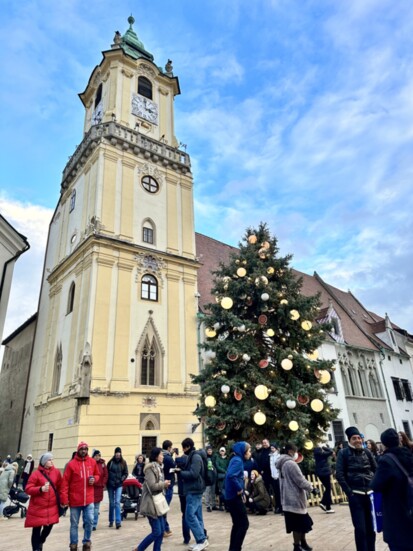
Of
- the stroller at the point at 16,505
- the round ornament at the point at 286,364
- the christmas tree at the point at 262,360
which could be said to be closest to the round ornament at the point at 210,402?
the christmas tree at the point at 262,360

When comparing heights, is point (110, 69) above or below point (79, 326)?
above

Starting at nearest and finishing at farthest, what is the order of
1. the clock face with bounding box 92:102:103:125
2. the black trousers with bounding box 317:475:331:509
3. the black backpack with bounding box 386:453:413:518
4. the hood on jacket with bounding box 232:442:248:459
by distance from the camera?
the black backpack with bounding box 386:453:413:518 → the hood on jacket with bounding box 232:442:248:459 → the black trousers with bounding box 317:475:331:509 → the clock face with bounding box 92:102:103:125

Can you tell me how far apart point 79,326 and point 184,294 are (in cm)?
640

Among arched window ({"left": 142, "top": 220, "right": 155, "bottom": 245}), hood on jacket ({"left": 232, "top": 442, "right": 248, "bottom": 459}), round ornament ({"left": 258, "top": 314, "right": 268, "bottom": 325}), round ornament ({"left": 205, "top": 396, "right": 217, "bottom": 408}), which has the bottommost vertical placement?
hood on jacket ({"left": 232, "top": 442, "right": 248, "bottom": 459})

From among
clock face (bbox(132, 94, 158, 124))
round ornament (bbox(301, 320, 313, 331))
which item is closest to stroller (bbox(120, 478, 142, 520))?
round ornament (bbox(301, 320, 313, 331))

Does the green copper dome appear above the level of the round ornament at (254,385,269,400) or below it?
above

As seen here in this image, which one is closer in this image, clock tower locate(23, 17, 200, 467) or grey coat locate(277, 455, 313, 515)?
grey coat locate(277, 455, 313, 515)

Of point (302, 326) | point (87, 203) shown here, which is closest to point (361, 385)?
point (302, 326)

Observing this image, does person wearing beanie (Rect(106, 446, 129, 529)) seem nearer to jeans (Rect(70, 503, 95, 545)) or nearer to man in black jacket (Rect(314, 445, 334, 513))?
jeans (Rect(70, 503, 95, 545))

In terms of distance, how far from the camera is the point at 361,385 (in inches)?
1117

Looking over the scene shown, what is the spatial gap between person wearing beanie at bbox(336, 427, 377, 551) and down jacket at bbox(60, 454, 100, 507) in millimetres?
4179

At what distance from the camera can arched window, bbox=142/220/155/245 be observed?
23.5 metres

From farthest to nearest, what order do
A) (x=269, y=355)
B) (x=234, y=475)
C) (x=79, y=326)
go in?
1. (x=79, y=326)
2. (x=269, y=355)
3. (x=234, y=475)

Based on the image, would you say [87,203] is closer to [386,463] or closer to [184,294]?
[184,294]
